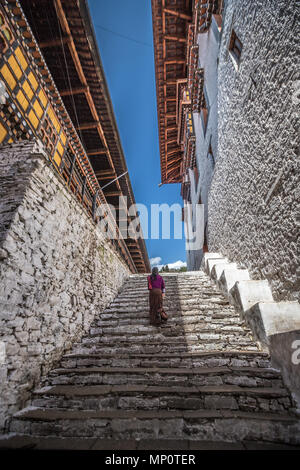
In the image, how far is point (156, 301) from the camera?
4.18 metres

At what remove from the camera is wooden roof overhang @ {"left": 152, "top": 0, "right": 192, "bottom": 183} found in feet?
30.7

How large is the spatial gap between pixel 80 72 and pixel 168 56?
6.81 metres

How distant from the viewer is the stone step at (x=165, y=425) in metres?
1.86

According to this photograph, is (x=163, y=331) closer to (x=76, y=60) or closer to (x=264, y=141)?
(x=264, y=141)

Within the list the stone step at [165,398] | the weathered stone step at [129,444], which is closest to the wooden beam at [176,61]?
the stone step at [165,398]

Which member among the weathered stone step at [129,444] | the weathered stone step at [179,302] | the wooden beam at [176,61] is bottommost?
the weathered stone step at [129,444]

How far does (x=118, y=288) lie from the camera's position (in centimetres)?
645

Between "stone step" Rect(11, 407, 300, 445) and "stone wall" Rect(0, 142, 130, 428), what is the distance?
43 cm

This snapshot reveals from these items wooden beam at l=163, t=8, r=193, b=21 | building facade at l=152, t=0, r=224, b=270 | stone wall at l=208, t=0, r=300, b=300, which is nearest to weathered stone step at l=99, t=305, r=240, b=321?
stone wall at l=208, t=0, r=300, b=300

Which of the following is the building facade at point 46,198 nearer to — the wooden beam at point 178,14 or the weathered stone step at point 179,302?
the weathered stone step at point 179,302

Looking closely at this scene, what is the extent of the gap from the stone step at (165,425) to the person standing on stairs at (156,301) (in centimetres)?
186

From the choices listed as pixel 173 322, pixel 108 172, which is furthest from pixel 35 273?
pixel 108 172

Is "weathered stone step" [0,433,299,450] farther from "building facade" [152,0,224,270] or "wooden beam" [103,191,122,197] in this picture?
"wooden beam" [103,191,122,197]
